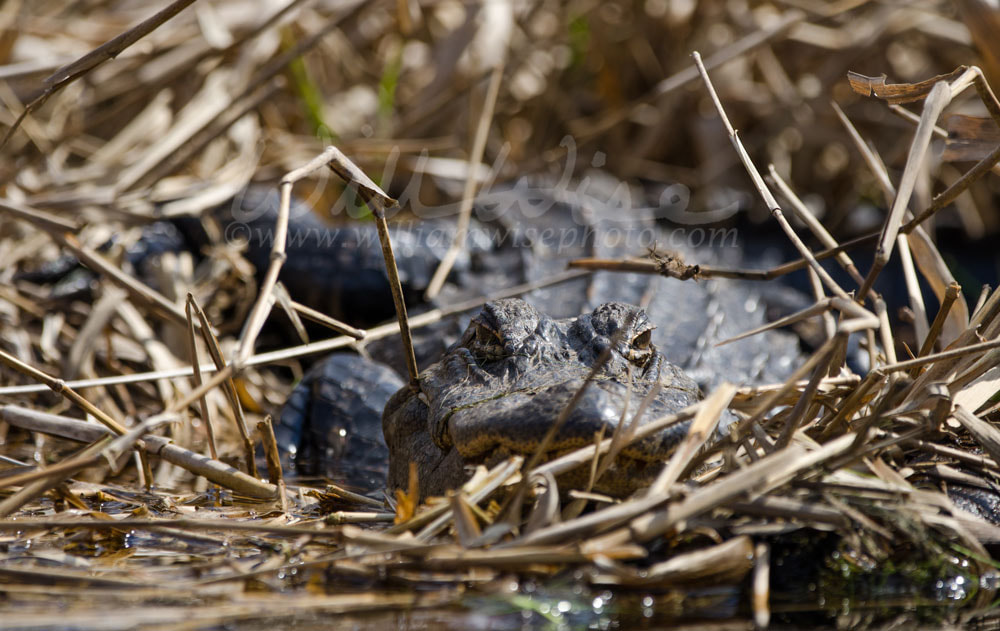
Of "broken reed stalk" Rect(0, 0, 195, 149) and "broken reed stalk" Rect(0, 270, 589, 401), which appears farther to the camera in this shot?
"broken reed stalk" Rect(0, 270, 589, 401)

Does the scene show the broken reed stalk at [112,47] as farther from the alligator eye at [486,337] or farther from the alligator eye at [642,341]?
the alligator eye at [642,341]

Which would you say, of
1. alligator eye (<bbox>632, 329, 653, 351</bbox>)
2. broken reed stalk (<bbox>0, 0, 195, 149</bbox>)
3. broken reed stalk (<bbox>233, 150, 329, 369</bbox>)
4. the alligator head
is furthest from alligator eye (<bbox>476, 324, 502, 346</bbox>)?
broken reed stalk (<bbox>0, 0, 195, 149</bbox>)

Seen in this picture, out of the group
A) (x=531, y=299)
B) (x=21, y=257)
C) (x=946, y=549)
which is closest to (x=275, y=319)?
(x=21, y=257)

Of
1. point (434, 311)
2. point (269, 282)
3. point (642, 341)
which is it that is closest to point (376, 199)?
point (269, 282)

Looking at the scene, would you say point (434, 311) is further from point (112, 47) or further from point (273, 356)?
point (112, 47)

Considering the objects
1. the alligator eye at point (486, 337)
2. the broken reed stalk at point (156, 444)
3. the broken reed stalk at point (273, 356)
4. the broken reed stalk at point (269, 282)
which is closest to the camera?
the broken reed stalk at point (269, 282)

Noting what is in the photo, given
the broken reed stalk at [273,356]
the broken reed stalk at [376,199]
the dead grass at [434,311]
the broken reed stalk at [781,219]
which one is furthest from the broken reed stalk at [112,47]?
the broken reed stalk at [781,219]

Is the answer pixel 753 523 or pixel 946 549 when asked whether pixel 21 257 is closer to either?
pixel 753 523

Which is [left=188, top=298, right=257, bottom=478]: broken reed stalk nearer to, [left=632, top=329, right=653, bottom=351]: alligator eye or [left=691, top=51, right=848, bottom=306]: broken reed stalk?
[left=632, top=329, right=653, bottom=351]: alligator eye

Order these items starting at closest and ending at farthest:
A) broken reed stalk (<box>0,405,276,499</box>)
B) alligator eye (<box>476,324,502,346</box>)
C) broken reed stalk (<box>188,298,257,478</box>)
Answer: broken reed stalk (<box>0,405,276,499</box>), alligator eye (<box>476,324,502,346</box>), broken reed stalk (<box>188,298,257,478</box>)
